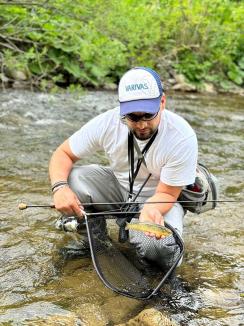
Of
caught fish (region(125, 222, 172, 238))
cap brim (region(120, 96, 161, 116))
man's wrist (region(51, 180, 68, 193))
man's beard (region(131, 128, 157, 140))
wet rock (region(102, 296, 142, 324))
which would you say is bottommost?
wet rock (region(102, 296, 142, 324))

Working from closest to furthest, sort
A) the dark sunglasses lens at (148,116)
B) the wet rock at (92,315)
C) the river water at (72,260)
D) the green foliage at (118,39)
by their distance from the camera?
1. the wet rock at (92,315)
2. the river water at (72,260)
3. the dark sunglasses lens at (148,116)
4. the green foliage at (118,39)

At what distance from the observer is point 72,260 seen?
3336 mm

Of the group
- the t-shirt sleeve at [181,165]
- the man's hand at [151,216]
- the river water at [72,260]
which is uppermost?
the t-shirt sleeve at [181,165]

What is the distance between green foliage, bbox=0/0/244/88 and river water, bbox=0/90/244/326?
2123mm

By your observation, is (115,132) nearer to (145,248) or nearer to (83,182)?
(83,182)

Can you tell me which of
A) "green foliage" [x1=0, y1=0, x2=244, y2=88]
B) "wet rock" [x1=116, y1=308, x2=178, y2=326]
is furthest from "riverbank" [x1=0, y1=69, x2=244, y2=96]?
"wet rock" [x1=116, y1=308, x2=178, y2=326]

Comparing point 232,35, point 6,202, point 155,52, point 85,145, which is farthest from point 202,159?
point 232,35

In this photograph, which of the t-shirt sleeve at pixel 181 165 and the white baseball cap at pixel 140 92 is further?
the t-shirt sleeve at pixel 181 165

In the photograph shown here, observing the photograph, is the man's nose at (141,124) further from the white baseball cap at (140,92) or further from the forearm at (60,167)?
the forearm at (60,167)

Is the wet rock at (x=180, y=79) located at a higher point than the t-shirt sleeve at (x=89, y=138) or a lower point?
lower

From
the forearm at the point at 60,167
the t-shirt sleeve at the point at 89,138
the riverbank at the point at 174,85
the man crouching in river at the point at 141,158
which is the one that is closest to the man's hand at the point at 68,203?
the man crouching in river at the point at 141,158

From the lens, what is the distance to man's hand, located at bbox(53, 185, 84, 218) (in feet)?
9.87

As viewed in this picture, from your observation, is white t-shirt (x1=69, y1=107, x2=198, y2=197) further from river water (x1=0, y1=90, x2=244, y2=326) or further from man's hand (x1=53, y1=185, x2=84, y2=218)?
river water (x1=0, y1=90, x2=244, y2=326)

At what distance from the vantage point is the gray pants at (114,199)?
9.70 ft
